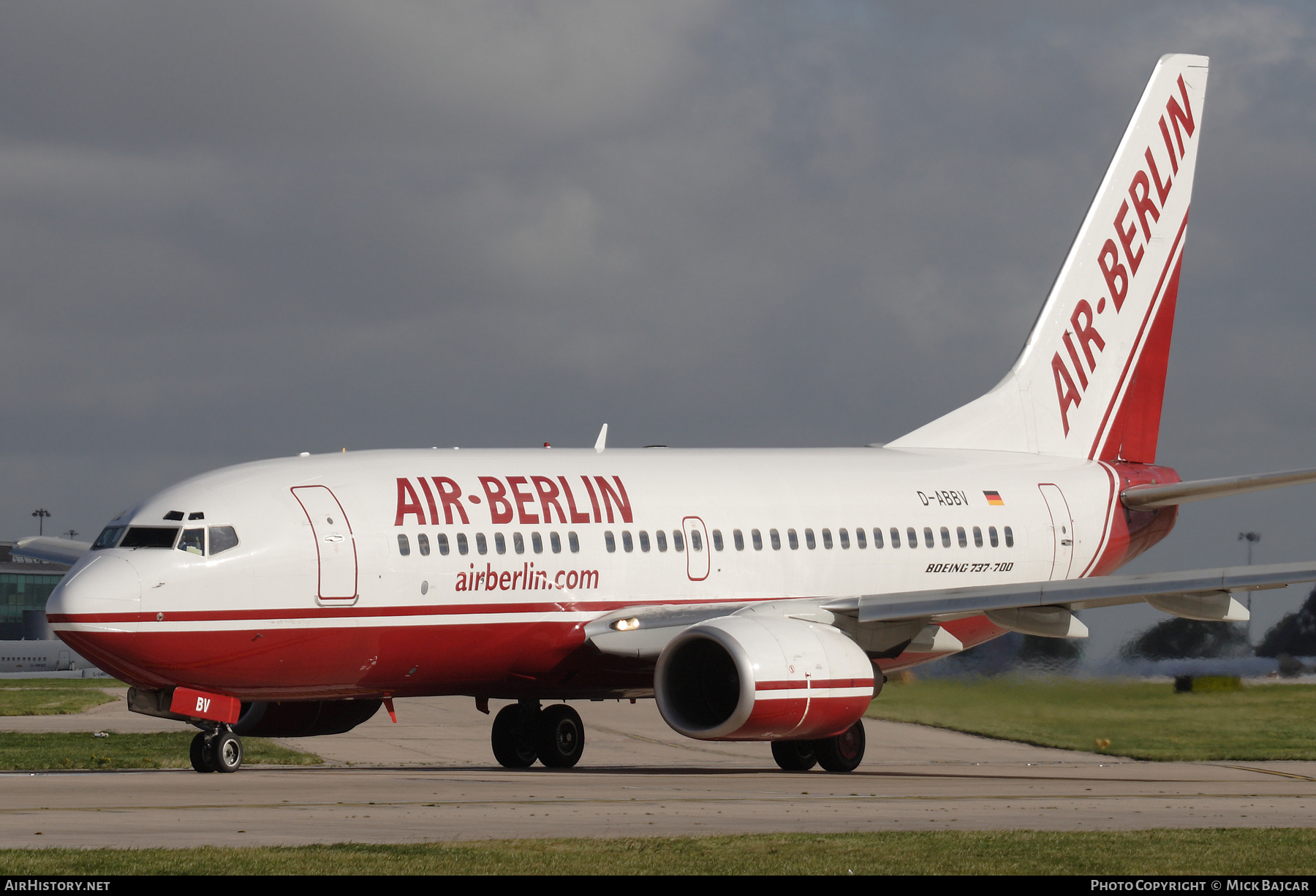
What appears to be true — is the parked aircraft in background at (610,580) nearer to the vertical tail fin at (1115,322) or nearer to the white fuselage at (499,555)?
the white fuselage at (499,555)

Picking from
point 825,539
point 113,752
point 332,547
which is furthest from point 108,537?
point 825,539

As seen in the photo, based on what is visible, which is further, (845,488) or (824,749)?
(845,488)

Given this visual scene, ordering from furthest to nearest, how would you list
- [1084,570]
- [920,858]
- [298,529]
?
[1084,570] < [298,529] < [920,858]

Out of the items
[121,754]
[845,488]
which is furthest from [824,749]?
[121,754]

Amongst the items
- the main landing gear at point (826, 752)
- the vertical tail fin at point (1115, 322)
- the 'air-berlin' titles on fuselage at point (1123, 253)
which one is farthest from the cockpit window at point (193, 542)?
the 'air-berlin' titles on fuselage at point (1123, 253)

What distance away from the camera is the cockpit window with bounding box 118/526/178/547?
2386cm

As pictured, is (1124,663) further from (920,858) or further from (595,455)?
(920,858)

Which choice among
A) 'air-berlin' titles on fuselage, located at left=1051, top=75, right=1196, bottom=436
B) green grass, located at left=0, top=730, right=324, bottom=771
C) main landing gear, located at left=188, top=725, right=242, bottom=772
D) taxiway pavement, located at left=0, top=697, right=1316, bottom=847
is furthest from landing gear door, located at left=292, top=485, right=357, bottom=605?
'air-berlin' titles on fuselage, located at left=1051, top=75, right=1196, bottom=436

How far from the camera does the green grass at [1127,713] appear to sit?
31.8 meters

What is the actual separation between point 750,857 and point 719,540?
13496mm

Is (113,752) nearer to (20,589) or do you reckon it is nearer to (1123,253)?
(1123,253)

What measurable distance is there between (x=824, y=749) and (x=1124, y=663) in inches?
259

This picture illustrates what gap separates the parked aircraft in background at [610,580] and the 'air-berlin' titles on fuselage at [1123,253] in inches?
72.9

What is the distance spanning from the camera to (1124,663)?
3209cm
